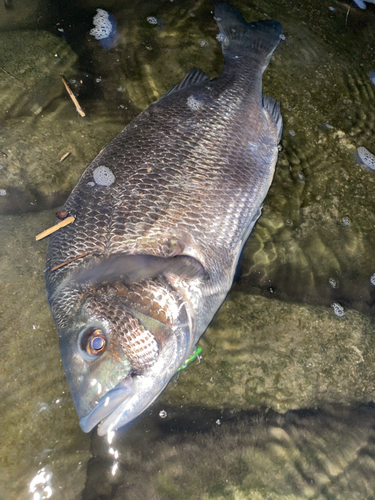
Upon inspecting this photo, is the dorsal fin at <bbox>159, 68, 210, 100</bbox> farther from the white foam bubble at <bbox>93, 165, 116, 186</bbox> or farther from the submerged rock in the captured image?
the submerged rock

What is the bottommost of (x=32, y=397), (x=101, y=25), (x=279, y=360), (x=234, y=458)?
(x=32, y=397)

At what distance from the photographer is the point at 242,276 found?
281 centimetres

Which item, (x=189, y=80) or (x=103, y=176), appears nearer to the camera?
(x=103, y=176)

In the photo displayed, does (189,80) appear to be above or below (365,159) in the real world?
below

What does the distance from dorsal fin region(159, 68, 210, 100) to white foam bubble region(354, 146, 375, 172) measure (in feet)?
5.73

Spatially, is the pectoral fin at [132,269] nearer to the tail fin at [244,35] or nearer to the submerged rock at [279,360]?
A: the submerged rock at [279,360]

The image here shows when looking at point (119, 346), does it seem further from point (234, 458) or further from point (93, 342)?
point (234, 458)

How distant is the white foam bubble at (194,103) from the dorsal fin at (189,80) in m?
0.30

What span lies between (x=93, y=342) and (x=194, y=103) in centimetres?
201

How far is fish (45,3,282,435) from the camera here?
68.5 inches

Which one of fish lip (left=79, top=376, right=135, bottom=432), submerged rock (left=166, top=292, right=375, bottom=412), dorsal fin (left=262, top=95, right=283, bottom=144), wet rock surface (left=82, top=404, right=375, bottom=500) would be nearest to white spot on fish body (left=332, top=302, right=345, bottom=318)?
submerged rock (left=166, top=292, right=375, bottom=412)

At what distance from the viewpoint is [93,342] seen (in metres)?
1.73

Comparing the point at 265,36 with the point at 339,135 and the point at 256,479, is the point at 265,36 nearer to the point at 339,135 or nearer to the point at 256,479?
the point at 339,135

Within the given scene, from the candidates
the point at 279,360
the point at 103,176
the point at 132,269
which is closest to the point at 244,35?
the point at 103,176
